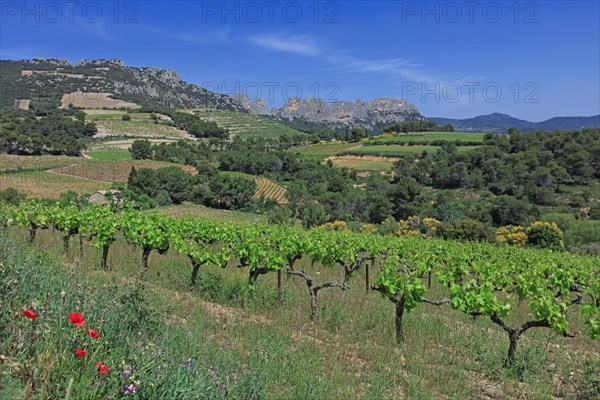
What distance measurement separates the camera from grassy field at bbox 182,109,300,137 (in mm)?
131975

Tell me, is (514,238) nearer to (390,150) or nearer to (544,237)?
(544,237)

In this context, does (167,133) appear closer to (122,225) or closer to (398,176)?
(398,176)

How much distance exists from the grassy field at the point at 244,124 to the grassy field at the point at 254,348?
122 meters

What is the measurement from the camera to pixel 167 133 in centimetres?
10650

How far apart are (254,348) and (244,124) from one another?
143350 mm

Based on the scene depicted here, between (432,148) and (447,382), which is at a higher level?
(432,148)

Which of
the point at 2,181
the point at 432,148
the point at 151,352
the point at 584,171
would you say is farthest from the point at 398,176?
the point at 151,352

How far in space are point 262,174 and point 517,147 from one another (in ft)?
161

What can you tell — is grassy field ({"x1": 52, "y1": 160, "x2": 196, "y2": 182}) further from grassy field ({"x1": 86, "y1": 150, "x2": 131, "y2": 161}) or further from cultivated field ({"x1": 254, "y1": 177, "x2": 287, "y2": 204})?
cultivated field ({"x1": 254, "y1": 177, "x2": 287, "y2": 204})

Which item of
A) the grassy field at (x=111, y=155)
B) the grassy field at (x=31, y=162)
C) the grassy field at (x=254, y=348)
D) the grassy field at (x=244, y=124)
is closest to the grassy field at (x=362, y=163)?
the grassy field at (x=111, y=155)

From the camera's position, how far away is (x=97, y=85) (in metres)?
134

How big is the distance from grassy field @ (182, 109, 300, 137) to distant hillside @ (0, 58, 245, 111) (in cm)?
1672

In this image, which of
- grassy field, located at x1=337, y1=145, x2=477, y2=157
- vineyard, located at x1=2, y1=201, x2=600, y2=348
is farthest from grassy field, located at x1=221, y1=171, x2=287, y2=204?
vineyard, located at x1=2, y1=201, x2=600, y2=348

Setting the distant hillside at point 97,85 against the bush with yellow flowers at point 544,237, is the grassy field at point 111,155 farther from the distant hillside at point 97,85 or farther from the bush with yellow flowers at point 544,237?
the bush with yellow flowers at point 544,237
